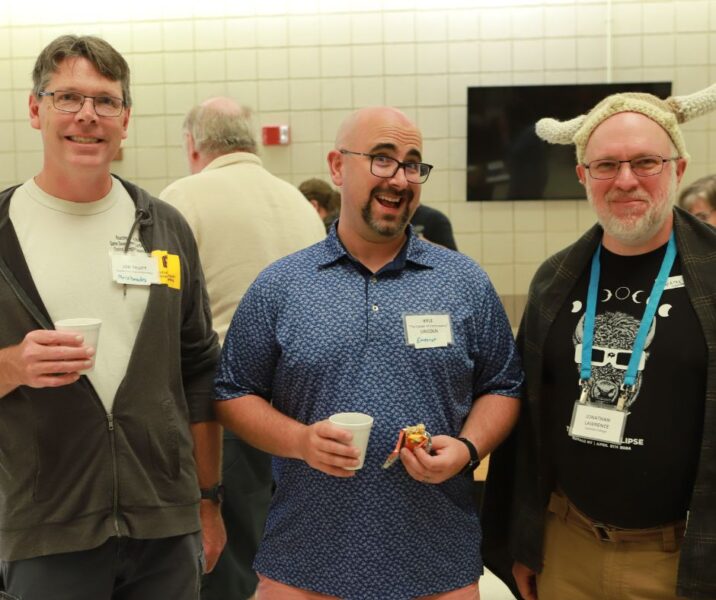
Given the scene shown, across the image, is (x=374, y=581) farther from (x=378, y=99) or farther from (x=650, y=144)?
(x=378, y=99)

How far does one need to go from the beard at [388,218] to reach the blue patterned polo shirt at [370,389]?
7 centimetres

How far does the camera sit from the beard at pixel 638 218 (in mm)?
1831

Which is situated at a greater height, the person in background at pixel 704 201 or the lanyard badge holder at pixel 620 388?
the person in background at pixel 704 201

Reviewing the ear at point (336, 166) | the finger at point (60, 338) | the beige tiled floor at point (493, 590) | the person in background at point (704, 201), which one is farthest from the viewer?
the beige tiled floor at point (493, 590)

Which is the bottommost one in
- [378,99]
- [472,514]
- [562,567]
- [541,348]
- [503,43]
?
[562,567]

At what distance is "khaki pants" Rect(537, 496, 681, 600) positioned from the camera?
182 cm

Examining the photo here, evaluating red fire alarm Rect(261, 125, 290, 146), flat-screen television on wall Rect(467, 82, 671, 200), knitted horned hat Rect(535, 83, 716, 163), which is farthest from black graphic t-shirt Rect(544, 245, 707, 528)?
red fire alarm Rect(261, 125, 290, 146)

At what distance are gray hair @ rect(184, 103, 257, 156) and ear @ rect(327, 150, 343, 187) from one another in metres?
1.16

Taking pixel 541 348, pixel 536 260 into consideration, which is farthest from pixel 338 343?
pixel 536 260

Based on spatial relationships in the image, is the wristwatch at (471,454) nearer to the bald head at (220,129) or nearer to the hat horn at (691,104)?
the hat horn at (691,104)

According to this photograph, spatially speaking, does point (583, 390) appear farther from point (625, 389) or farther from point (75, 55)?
point (75, 55)

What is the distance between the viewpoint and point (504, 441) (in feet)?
6.97

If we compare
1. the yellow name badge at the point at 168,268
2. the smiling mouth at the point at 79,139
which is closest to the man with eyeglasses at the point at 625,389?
the yellow name badge at the point at 168,268

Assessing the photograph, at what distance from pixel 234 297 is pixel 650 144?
160 cm
